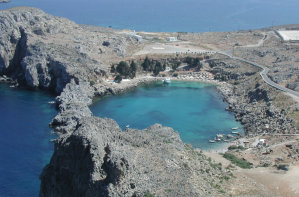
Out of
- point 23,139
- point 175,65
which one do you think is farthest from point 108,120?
point 175,65

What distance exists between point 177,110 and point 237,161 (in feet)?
101

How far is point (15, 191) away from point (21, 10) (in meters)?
84.2

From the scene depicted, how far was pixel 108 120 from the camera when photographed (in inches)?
1608

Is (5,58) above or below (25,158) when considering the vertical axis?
above

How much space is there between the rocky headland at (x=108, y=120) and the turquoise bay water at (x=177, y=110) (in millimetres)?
3308

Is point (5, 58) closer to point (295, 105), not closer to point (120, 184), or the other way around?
point (295, 105)

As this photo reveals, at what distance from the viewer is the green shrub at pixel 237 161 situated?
164 ft

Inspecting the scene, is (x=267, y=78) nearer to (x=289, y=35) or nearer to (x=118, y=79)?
(x=118, y=79)

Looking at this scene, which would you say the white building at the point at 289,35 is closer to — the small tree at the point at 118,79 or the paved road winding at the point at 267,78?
the paved road winding at the point at 267,78

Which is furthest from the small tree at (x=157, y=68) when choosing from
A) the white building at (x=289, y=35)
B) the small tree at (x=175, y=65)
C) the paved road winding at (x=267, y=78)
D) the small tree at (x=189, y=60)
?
the white building at (x=289, y=35)

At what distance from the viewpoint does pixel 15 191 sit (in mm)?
47875

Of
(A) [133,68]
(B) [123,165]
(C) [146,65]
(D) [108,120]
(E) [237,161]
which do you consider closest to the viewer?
(B) [123,165]

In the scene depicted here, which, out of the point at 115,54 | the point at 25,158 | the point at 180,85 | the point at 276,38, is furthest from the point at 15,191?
the point at 276,38

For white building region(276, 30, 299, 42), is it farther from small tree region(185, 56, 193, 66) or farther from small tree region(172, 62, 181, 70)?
small tree region(172, 62, 181, 70)
